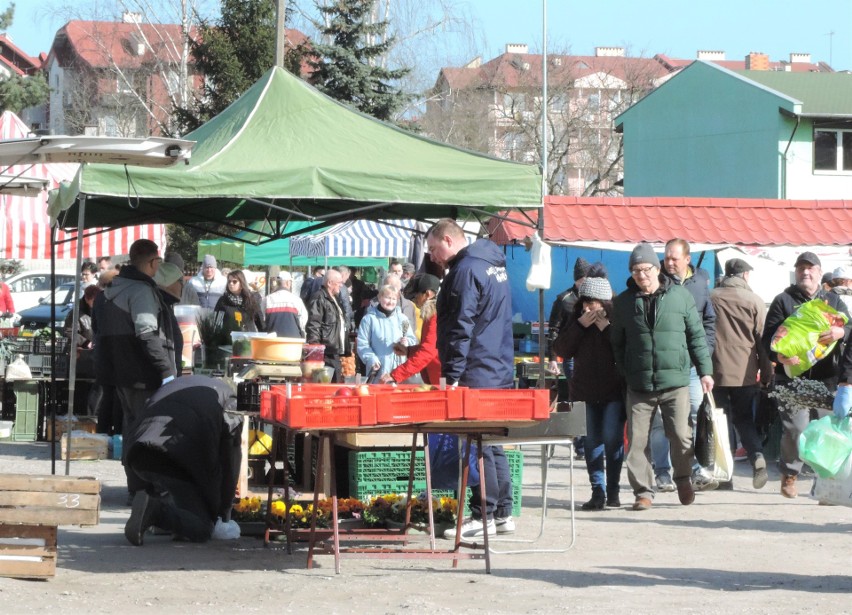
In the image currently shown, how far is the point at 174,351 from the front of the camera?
34.7ft

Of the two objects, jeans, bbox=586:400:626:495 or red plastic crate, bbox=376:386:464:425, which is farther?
jeans, bbox=586:400:626:495

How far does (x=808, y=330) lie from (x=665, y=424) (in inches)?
103

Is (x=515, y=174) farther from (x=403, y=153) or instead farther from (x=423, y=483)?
(x=423, y=483)

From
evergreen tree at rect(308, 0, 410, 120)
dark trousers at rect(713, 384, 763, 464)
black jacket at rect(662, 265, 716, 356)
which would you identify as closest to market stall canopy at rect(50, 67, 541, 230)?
black jacket at rect(662, 265, 716, 356)

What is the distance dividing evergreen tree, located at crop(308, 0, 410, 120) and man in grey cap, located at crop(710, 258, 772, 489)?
2422cm

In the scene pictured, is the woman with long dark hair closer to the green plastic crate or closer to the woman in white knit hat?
the green plastic crate

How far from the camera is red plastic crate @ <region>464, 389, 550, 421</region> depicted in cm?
730

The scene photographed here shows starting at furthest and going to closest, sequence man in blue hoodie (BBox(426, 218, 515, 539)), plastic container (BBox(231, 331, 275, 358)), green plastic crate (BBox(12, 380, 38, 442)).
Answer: green plastic crate (BBox(12, 380, 38, 442)) < plastic container (BBox(231, 331, 275, 358)) < man in blue hoodie (BBox(426, 218, 515, 539))

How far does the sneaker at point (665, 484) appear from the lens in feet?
38.4

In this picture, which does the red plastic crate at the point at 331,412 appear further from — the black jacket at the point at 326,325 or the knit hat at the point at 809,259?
the black jacket at the point at 326,325

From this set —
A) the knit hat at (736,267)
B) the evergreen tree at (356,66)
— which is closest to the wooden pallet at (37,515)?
the knit hat at (736,267)

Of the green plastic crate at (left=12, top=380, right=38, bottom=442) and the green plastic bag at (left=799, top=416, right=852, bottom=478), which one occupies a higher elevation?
the green plastic bag at (left=799, top=416, right=852, bottom=478)

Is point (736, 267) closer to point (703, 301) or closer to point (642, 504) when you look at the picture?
point (703, 301)

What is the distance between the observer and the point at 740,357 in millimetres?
12203
